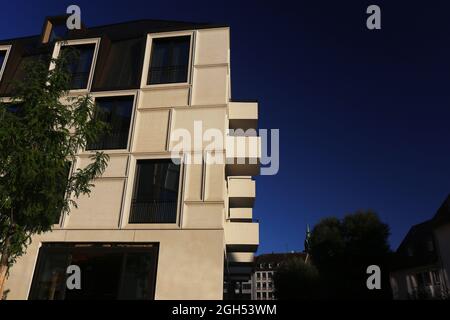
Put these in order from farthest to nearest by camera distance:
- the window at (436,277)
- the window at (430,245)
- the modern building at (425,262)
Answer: the window at (430,245) < the window at (436,277) < the modern building at (425,262)

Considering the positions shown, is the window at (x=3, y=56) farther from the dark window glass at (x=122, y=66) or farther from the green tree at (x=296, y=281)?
the green tree at (x=296, y=281)

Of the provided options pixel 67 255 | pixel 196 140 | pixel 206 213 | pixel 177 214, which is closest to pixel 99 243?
pixel 67 255

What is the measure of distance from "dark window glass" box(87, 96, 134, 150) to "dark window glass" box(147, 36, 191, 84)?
1667 millimetres

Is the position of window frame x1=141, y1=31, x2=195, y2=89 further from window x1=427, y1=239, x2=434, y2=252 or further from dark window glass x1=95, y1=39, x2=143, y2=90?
window x1=427, y1=239, x2=434, y2=252

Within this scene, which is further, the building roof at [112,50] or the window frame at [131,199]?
the building roof at [112,50]

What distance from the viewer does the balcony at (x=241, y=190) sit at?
21797mm

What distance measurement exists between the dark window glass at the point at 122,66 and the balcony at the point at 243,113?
5.30 metres

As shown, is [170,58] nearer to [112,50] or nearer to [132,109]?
[132,109]

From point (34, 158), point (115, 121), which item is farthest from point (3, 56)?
point (34, 158)

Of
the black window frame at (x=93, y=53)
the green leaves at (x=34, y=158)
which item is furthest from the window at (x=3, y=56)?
the green leaves at (x=34, y=158)

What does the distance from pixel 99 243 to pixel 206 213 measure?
443cm

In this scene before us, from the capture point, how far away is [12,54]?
1953 cm

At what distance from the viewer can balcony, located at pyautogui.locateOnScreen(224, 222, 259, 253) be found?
59.0 ft

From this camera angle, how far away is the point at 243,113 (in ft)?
65.2
